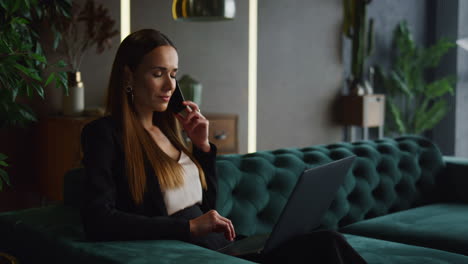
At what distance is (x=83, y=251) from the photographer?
4.47ft

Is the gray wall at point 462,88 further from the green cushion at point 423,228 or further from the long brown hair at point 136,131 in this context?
the long brown hair at point 136,131

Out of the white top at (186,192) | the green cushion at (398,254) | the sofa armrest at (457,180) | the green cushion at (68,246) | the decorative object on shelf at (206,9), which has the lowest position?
the green cushion at (398,254)

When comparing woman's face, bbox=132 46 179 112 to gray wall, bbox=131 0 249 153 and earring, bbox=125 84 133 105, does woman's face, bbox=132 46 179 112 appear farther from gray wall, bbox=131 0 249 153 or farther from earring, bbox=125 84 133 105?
gray wall, bbox=131 0 249 153

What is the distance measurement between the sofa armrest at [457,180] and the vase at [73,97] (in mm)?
2246

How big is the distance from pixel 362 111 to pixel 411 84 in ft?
3.90

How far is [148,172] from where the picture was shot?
153 centimetres

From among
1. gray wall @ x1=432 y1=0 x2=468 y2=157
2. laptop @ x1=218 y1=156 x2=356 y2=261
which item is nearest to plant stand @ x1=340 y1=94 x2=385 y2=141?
gray wall @ x1=432 y1=0 x2=468 y2=157

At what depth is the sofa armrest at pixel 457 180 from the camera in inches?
117

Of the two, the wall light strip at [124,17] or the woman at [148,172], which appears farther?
the wall light strip at [124,17]

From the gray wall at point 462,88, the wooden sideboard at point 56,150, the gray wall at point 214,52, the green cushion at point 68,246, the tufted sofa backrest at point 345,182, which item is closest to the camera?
the green cushion at point 68,246

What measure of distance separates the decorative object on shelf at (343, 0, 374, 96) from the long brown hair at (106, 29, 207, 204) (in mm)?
4073

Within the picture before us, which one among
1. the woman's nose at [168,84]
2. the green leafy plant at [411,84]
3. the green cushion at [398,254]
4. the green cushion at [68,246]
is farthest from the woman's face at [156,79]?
the green leafy plant at [411,84]

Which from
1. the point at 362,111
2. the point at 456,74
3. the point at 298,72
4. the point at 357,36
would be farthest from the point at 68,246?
the point at 456,74

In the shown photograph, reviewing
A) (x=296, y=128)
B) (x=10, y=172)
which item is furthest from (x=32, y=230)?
(x=296, y=128)
